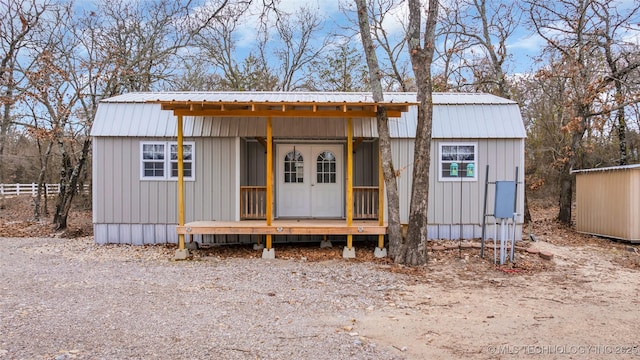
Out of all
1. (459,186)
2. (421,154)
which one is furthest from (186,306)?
(459,186)

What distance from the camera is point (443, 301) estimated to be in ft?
17.6

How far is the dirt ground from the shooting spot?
12.4 ft

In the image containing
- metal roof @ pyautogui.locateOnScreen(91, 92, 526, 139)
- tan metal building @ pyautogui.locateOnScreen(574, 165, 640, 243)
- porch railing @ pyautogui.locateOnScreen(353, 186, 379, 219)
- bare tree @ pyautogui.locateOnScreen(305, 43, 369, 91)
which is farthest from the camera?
bare tree @ pyautogui.locateOnScreen(305, 43, 369, 91)

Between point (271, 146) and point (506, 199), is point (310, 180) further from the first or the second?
point (506, 199)

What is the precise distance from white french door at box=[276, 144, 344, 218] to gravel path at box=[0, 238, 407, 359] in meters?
2.24

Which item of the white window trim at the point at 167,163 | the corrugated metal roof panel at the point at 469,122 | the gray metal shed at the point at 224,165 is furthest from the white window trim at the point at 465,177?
the white window trim at the point at 167,163

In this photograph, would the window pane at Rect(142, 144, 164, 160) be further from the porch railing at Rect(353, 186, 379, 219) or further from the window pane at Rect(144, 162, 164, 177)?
the porch railing at Rect(353, 186, 379, 219)

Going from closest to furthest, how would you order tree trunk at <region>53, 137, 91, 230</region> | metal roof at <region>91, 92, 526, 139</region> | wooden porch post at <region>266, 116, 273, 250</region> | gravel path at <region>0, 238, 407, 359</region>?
gravel path at <region>0, 238, 407, 359</region> → wooden porch post at <region>266, 116, 273, 250</region> → metal roof at <region>91, 92, 526, 139</region> → tree trunk at <region>53, 137, 91, 230</region>

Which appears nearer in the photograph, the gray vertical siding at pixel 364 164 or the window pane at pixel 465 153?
the window pane at pixel 465 153

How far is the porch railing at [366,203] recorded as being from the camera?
9211 millimetres

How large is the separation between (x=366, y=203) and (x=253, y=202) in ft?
8.29

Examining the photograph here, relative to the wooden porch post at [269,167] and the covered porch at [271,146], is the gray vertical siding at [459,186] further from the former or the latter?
the wooden porch post at [269,167]

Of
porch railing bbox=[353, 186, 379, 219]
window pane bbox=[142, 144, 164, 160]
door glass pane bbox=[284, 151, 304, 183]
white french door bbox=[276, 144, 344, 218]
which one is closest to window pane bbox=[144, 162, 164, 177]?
window pane bbox=[142, 144, 164, 160]

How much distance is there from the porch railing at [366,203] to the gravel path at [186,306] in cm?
189
